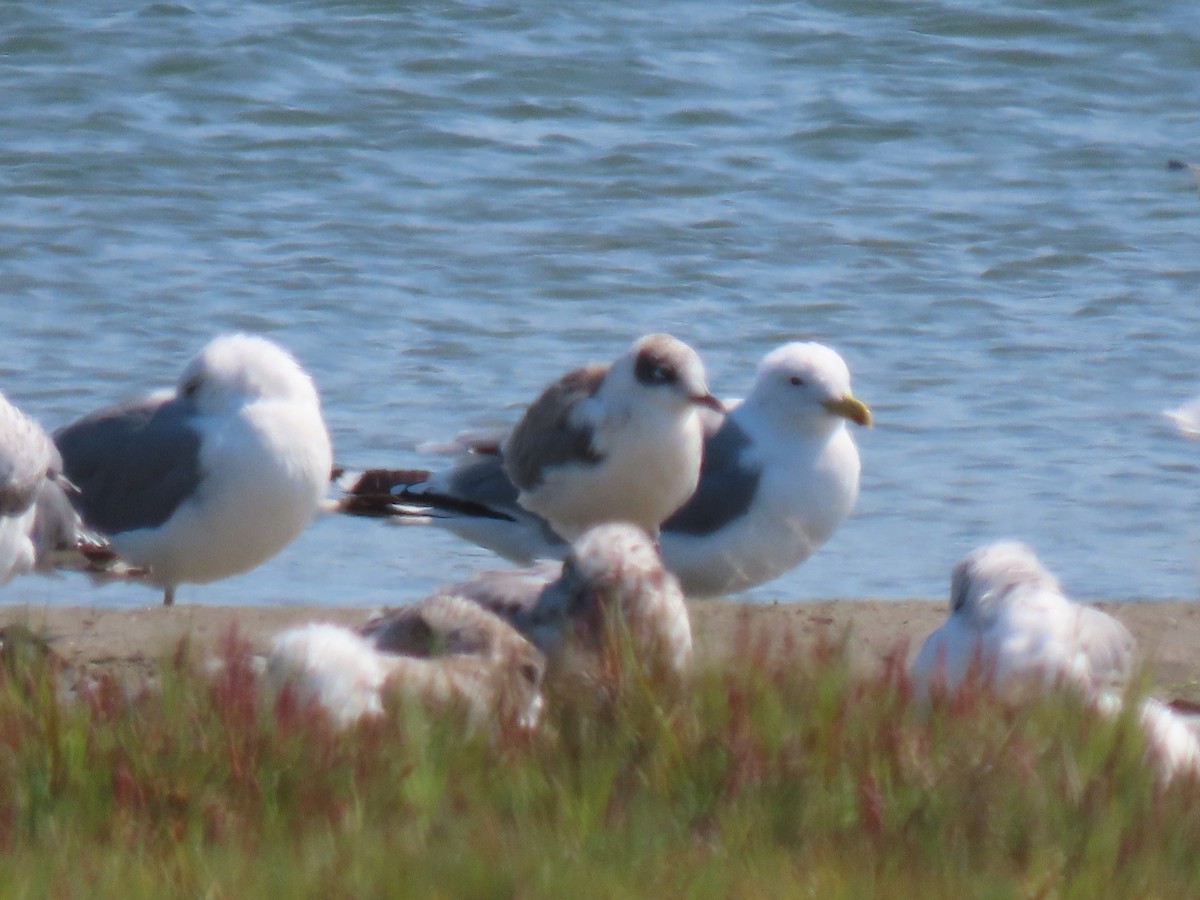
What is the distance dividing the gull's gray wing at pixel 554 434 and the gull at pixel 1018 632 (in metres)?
2.32

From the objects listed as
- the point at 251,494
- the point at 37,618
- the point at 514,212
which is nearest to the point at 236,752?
the point at 37,618

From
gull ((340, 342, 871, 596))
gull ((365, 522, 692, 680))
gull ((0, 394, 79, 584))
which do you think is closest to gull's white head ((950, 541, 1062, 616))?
gull ((365, 522, 692, 680))

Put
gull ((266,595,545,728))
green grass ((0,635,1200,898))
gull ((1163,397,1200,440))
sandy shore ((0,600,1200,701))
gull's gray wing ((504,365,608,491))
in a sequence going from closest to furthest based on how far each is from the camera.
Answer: green grass ((0,635,1200,898)) < gull ((266,595,545,728)) < gull ((1163,397,1200,440)) < sandy shore ((0,600,1200,701)) < gull's gray wing ((504,365,608,491))

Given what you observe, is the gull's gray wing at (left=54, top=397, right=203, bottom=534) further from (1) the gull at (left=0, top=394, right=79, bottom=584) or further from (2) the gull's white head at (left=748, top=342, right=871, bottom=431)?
(2) the gull's white head at (left=748, top=342, right=871, bottom=431)

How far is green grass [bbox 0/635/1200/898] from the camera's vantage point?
334 centimetres

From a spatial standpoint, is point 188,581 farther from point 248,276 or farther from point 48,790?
point 248,276

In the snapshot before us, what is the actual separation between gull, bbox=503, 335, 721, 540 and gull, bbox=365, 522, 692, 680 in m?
2.05

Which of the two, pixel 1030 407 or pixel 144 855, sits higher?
pixel 144 855

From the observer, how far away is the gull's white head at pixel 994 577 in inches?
207

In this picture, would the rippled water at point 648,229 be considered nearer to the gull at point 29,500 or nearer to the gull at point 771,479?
the gull at point 771,479

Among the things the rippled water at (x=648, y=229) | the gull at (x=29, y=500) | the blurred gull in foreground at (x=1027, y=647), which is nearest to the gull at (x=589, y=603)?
the blurred gull in foreground at (x=1027, y=647)

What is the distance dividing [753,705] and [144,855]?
3.78ft

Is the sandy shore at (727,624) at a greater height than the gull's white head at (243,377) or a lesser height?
lesser

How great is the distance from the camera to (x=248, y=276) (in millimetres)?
12969
